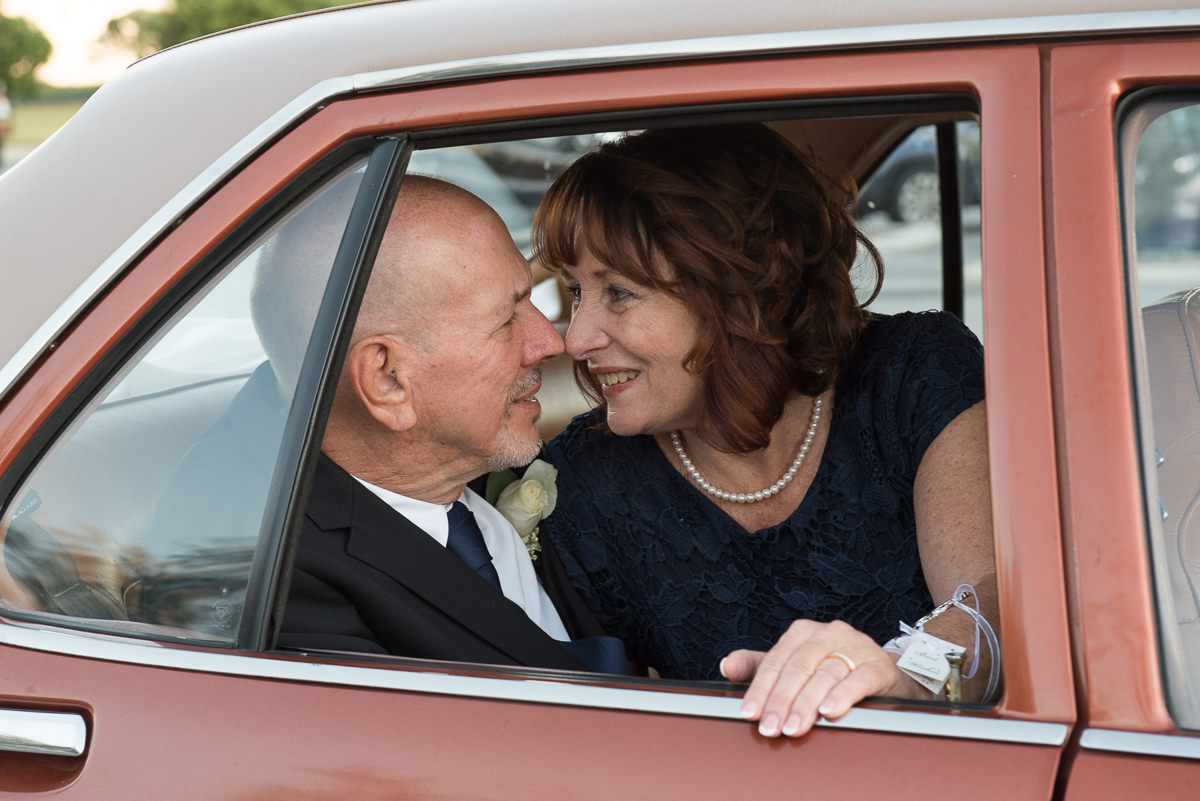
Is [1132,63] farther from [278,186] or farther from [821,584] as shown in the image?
[821,584]

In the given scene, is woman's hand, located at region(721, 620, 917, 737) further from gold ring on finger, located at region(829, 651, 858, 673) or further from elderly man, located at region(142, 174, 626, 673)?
elderly man, located at region(142, 174, 626, 673)

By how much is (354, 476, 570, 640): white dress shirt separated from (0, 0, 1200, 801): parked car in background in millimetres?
578

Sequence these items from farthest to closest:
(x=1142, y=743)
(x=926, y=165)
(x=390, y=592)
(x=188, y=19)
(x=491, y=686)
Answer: (x=188, y=19), (x=926, y=165), (x=390, y=592), (x=491, y=686), (x=1142, y=743)

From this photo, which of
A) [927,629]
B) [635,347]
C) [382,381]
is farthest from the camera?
[635,347]

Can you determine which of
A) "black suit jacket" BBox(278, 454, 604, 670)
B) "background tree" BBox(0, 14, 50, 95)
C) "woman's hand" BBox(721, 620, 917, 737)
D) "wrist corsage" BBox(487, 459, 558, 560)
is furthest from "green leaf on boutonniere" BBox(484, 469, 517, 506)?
"background tree" BBox(0, 14, 50, 95)

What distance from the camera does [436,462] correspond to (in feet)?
6.48

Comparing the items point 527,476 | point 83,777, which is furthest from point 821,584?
point 83,777

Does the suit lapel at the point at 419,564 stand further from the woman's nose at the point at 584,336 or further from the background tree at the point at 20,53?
the background tree at the point at 20,53

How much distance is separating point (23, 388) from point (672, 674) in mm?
1267

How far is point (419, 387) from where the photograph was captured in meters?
1.89

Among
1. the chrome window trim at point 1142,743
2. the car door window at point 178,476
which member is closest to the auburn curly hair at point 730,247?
the car door window at point 178,476

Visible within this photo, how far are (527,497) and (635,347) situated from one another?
0.35 m

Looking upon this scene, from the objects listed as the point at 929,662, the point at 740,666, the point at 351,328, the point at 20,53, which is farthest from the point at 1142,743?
the point at 20,53

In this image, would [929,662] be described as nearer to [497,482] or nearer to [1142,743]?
[1142,743]
